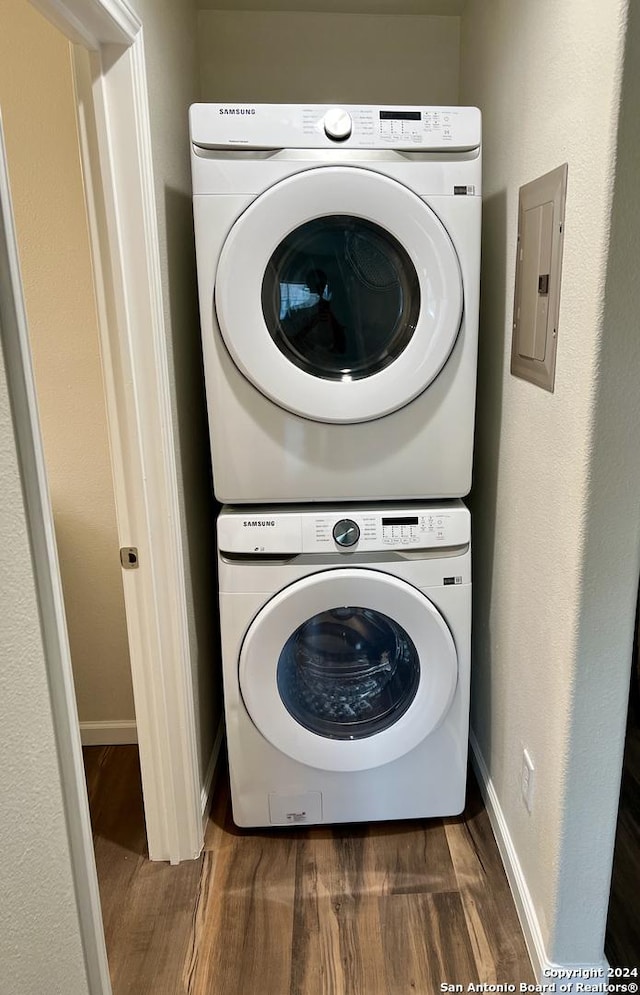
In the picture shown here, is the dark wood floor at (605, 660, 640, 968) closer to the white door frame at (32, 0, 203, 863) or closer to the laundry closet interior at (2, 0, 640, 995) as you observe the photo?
the laundry closet interior at (2, 0, 640, 995)

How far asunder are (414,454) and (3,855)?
113cm

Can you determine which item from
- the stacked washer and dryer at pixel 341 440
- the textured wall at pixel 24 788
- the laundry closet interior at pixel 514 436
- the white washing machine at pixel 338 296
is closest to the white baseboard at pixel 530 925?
the laundry closet interior at pixel 514 436

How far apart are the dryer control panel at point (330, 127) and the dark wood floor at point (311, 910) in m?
1.62

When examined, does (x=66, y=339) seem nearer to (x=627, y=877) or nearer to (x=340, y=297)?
(x=340, y=297)

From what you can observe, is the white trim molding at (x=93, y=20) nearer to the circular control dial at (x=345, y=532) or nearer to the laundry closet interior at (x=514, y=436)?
the laundry closet interior at (x=514, y=436)

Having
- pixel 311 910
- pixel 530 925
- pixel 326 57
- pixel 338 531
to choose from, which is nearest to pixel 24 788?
pixel 338 531

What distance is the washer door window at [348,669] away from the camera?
166 centimetres

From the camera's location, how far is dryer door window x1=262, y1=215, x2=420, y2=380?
1559 millimetres

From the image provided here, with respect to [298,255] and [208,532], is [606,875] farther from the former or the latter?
[298,255]

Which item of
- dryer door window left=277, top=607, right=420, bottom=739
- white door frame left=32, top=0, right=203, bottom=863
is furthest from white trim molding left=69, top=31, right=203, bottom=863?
dryer door window left=277, top=607, right=420, bottom=739

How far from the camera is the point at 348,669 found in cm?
183

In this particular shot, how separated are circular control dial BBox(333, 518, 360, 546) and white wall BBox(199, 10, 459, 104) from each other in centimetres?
125

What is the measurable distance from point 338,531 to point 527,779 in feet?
2.15

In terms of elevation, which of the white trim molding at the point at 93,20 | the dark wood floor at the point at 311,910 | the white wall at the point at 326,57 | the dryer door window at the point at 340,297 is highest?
the white wall at the point at 326,57
